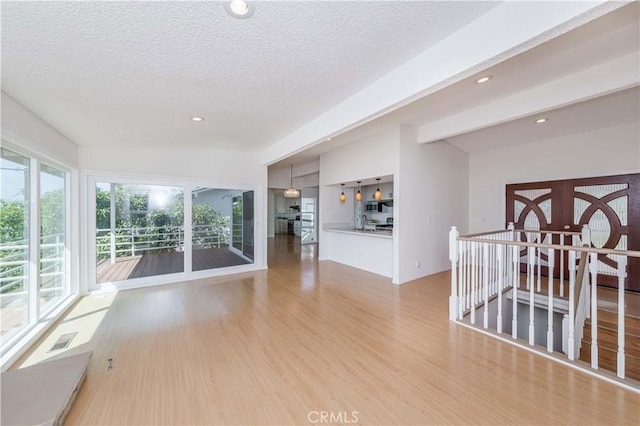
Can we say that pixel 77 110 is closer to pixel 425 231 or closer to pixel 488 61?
pixel 488 61

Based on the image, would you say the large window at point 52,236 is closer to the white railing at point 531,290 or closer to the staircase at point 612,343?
the white railing at point 531,290

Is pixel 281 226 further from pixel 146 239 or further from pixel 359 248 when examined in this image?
pixel 146 239

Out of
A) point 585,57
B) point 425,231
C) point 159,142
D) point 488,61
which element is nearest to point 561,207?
point 425,231

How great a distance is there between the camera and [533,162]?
527 centimetres

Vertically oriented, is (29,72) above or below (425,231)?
above

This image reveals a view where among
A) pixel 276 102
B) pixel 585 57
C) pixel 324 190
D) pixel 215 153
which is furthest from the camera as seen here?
pixel 324 190

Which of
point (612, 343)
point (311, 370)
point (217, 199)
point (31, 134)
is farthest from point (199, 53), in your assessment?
point (612, 343)

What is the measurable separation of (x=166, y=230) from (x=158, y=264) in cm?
67

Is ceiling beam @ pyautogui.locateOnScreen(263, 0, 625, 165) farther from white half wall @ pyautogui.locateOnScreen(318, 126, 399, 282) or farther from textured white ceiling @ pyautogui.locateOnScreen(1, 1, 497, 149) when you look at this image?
white half wall @ pyautogui.locateOnScreen(318, 126, 399, 282)

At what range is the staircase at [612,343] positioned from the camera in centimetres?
279

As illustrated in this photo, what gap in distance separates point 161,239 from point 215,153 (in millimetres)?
1976

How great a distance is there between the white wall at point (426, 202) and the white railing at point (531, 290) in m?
1.11

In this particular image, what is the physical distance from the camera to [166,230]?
4840mm

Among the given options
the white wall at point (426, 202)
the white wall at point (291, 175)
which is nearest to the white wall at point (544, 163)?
the white wall at point (426, 202)
